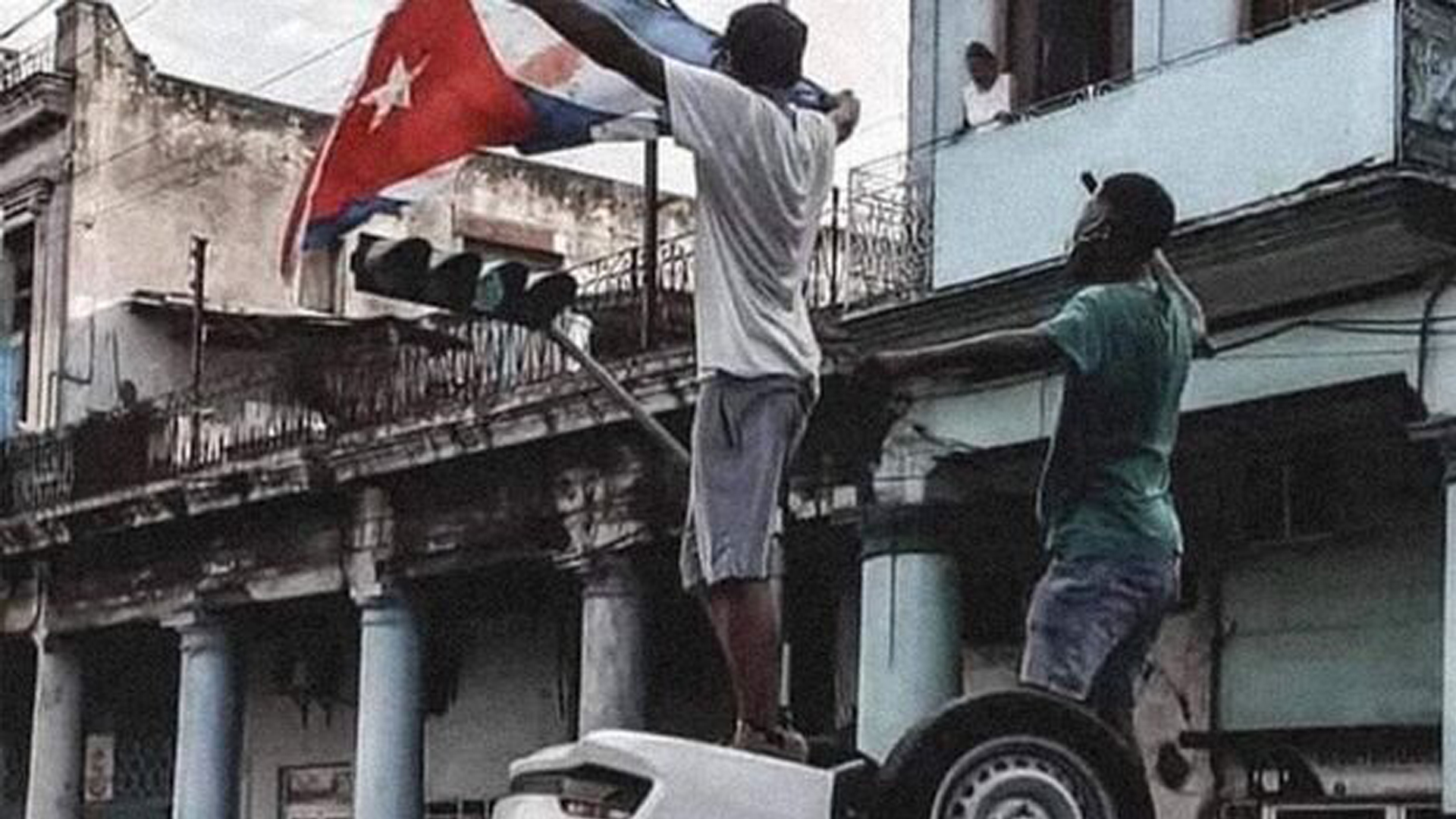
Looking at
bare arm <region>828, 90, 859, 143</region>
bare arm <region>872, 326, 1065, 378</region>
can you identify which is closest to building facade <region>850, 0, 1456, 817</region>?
bare arm <region>828, 90, 859, 143</region>

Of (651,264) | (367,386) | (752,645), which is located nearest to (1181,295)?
(752,645)

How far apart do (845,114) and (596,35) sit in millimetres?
1055

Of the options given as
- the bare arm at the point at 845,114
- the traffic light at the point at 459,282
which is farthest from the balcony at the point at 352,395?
the traffic light at the point at 459,282

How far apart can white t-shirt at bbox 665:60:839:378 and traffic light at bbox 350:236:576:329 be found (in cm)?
48

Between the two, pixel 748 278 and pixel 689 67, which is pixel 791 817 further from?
pixel 689 67

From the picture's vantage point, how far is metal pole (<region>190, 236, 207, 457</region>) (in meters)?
20.6

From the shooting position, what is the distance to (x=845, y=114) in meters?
5.91

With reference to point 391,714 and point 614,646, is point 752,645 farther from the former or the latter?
point 391,714

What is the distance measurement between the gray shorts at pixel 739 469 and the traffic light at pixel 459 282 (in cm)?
56

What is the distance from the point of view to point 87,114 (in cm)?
2416

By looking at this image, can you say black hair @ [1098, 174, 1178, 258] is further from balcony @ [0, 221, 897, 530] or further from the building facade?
balcony @ [0, 221, 897, 530]

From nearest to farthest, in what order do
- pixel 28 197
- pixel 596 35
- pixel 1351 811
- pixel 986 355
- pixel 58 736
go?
pixel 986 355, pixel 596 35, pixel 1351 811, pixel 58 736, pixel 28 197

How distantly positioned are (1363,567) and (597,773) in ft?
32.2

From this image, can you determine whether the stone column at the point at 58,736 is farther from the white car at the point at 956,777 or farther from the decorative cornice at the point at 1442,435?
the white car at the point at 956,777
